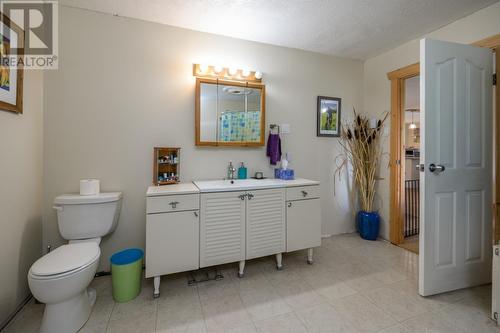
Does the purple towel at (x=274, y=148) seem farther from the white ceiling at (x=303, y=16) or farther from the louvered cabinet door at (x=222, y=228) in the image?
the white ceiling at (x=303, y=16)

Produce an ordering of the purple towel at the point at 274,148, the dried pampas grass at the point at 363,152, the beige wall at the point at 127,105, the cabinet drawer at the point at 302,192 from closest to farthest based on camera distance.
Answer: the beige wall at the point at 127,105 → the cabinet drawer at the point at 302,192 → the purple towel at the point at 274,148 → the dried pampas grass at the point at 363,152

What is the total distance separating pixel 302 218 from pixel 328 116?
4.80 feet

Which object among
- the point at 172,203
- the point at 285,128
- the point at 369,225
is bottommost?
the point at 369,225

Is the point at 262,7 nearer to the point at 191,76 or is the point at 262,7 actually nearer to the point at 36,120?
the point at 191,76

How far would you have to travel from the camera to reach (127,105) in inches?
81.9

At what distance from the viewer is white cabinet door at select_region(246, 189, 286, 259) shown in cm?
196

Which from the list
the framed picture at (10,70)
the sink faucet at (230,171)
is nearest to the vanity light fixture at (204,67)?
the sink faucet at (230,171)

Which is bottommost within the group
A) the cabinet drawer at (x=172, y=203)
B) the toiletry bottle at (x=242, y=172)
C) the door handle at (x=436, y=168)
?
the cabinet drawer at (x=172, y=203)

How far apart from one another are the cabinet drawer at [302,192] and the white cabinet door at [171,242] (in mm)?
883

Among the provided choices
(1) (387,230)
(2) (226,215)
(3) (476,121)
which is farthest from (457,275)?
(2) (226,215)

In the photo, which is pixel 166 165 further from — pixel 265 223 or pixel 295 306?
pixel 295 306

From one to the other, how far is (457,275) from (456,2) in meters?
2.26

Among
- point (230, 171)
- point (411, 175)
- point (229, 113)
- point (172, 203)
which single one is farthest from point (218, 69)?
point (411, 175)

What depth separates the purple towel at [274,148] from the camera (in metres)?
2.54
